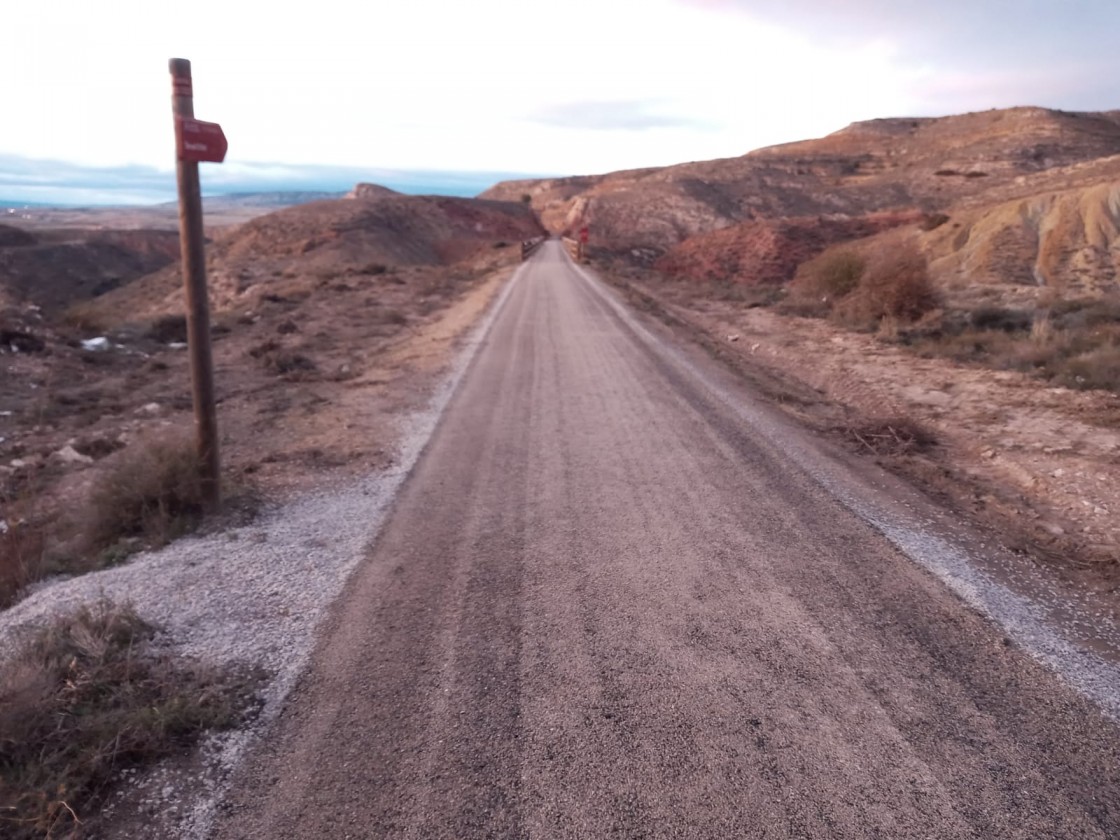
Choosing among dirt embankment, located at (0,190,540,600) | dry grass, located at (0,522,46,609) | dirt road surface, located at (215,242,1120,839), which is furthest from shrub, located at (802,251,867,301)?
dry grass, located at (0,522,46,609)

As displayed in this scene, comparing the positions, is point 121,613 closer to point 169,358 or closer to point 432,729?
point 432,729

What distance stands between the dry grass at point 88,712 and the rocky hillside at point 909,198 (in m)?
22.2

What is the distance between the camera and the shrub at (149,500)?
232 inches

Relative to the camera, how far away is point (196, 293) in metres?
5.64

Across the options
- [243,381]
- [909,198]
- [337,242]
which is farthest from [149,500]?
[909,198]

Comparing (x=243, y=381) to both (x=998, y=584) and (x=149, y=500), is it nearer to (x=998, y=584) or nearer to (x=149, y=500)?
(x=149, y=500)

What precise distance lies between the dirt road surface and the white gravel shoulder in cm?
15

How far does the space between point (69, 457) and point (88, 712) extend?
7.57m

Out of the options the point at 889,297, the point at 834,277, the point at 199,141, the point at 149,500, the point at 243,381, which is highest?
the point at 199,141

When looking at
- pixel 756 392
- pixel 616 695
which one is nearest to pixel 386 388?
pixel 756 392

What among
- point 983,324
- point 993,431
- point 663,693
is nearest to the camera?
point 663,693

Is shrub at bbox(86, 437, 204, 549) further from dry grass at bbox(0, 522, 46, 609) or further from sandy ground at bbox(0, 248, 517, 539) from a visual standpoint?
sandy ground at bbox(0, 248, 517, 539)

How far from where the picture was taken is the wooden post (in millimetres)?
5109

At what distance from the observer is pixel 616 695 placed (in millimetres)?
3859
